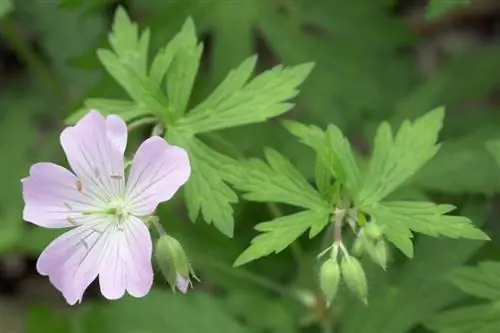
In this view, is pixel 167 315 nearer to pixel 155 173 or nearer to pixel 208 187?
pixel 208 187

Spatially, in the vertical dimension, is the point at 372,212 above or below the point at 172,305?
above

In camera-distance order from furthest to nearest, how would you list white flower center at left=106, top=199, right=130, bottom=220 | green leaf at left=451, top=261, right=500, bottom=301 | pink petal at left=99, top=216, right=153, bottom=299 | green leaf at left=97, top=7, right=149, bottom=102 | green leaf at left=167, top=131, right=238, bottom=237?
green leaf at left=97, top=7, right=149, bottom=102 → green leaf at left=451, top=261, right=500, bottom=301 → green leaf at left=167, top=131, right=238, bottom=237 → white flower center at left=106, top=199, right=130, bottom=220 → pink petal at left=99, top=216, right=153, bottom=299

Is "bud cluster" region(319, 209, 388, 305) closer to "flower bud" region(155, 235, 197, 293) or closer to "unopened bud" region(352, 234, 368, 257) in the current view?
"unopened bud" region(352, 234, 368, 257)

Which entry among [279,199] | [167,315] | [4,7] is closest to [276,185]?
[279,199]

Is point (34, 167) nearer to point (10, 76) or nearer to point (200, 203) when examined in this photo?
point (200, 203)

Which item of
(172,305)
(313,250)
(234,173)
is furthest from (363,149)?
(234,173)

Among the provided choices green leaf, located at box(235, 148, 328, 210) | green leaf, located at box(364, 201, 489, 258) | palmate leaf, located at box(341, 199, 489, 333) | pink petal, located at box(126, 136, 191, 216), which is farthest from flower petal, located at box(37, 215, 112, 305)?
palmate leaf, located at box(341, 199, 489, 333)
